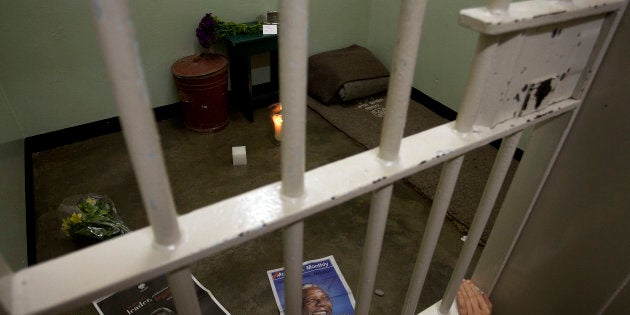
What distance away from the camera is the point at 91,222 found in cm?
182

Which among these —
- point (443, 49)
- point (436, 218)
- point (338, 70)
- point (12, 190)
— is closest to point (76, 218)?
point (12, 190)

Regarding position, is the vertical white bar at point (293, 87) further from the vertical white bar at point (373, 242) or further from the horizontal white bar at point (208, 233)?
the vertical white bar at point (373, 242)

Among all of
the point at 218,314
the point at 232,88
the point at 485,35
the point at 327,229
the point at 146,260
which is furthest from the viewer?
the point at 232,88

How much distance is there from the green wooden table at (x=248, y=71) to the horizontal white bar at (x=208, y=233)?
2243 millimetres

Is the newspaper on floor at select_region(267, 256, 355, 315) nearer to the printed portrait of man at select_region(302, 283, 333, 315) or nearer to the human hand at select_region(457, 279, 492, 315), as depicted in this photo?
the printed portrait of man at select_region(302, 283, 333, 315)

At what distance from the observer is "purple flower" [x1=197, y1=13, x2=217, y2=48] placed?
2.56 m

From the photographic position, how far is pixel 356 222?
2105 mm

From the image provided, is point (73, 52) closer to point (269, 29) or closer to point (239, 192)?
point (269, 29)

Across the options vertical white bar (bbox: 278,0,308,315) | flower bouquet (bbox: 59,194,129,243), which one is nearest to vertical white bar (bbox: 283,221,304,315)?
vertical white bar (bbox: 278,0,308,315)

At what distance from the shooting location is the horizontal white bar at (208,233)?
0.37m

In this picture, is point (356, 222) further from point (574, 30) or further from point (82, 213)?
point (574, 30)

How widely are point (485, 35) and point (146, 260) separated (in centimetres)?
53

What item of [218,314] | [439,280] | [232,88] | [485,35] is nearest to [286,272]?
[485,35]

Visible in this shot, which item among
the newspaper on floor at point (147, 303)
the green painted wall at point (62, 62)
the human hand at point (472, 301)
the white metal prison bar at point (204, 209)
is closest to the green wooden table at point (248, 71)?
the green painted wall at point (62, 62)
